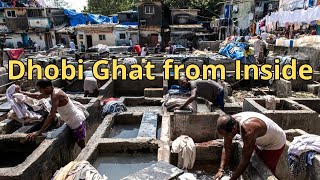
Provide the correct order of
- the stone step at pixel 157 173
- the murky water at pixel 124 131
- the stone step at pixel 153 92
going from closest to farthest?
the stone step at pixel 157 173
the murky water at pixel 124 131
the stone step at pixel 153 92

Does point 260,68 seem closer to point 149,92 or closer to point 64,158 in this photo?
point 149,92

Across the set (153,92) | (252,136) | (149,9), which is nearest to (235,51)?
(153,92)

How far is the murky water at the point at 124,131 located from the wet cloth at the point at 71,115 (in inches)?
52.6

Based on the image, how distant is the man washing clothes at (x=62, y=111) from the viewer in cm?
492

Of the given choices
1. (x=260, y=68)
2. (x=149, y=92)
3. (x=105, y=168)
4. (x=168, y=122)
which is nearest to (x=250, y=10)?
(x=260, y=68)

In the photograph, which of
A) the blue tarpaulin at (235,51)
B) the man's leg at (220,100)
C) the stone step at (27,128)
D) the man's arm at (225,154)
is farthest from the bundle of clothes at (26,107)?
the blue tarpaulin at (235,51)

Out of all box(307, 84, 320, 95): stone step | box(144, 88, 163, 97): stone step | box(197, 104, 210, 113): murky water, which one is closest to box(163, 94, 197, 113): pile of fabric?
box(197, 104, 210, 113): murky water

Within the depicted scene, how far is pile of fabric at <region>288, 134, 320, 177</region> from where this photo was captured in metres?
3.98

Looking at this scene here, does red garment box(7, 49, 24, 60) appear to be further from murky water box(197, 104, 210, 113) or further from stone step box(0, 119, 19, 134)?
murky water box(197, 104, 210, 113)

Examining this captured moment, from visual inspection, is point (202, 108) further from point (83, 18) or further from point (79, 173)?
point (83, 18)

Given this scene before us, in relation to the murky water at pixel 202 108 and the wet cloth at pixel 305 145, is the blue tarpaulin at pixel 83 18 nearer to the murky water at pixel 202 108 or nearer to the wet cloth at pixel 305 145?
the murky water at pixel 202 108

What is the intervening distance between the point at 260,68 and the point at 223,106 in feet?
18.3

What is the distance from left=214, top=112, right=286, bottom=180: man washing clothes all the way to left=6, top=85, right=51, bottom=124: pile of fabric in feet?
15.1

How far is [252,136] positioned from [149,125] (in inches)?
140
